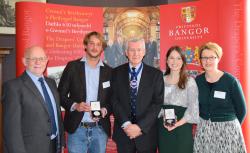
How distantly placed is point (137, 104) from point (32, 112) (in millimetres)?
967


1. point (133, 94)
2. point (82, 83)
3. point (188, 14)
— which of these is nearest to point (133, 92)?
point (133, 94)

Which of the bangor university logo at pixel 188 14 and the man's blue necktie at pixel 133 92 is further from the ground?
the bangor university logo at pixel 188 14

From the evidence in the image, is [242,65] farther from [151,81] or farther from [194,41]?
[151,81]

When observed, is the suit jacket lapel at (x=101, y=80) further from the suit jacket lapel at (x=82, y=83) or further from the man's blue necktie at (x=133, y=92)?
the man's blue necktie at (x=133, y=92)

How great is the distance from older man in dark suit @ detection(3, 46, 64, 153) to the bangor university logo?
217 cm

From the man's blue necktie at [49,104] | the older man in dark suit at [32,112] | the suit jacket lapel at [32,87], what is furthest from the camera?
the man's blue necktie at [49,104]

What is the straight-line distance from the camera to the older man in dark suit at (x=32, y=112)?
99.7 inches

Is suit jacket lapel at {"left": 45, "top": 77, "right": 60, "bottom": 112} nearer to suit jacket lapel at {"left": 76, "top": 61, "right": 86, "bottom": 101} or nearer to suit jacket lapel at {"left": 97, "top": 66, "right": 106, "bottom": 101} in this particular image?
suit jacket lapel at {"left": 76, "top": 61, "right": 86, "bottom": 101}

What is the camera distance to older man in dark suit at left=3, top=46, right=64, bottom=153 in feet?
8.31

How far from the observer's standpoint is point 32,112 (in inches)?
104

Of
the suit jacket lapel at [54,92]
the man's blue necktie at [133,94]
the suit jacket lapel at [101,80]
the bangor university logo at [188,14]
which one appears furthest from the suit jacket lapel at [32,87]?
the bangor university logo at [188,14]

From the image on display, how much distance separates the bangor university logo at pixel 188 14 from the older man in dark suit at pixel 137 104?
141 centimetres

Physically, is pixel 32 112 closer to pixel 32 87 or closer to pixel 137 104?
pixel 32 87

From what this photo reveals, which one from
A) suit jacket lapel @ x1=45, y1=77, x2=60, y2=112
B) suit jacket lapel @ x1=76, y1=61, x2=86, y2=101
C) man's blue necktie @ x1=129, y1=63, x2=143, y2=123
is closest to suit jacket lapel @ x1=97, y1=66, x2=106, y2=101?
suit jacket lapel @ x1=76, y1=61, x2=86, y2=101
